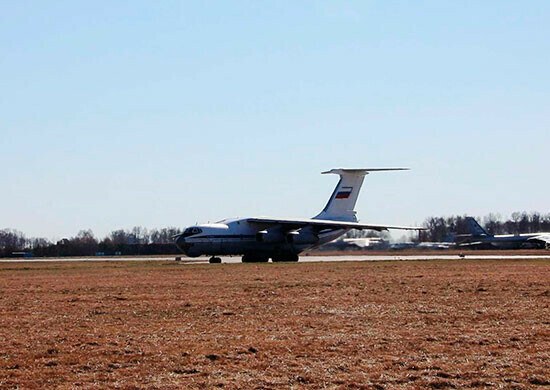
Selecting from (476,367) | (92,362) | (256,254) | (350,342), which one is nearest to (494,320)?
(350,342)

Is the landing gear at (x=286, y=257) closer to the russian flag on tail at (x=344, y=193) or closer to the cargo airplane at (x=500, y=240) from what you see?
the russian flag on tail at (x=344, y=193)

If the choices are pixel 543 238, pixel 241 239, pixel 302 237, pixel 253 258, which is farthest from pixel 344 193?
pixel 543 238

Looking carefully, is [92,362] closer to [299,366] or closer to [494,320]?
[299,366]

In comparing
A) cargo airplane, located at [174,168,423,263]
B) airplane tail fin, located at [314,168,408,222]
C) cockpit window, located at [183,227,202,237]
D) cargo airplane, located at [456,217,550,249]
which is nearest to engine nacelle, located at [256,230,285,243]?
cargo airplane, located at [174,168,423,263]

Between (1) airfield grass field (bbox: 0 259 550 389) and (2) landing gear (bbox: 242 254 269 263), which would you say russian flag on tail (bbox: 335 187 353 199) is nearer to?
(2) landing gear (bbox: 242 254 269 263)

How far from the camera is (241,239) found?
54969 mm

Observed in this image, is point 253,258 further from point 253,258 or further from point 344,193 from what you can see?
point 344,193

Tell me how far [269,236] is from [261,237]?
1.93ft

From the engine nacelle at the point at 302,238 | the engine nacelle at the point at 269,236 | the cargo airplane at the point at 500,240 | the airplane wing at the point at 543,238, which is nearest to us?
the engine nacelle at the point at 269,236

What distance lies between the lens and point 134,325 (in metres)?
14.6

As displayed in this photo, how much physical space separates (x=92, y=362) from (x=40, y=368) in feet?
2.25

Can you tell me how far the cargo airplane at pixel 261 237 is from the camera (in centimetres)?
5375

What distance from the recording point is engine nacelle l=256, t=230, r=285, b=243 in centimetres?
5500

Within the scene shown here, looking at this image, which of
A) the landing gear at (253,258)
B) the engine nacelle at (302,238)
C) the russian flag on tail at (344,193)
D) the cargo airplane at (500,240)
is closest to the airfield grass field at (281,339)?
the engine nacelle at (302,238)
